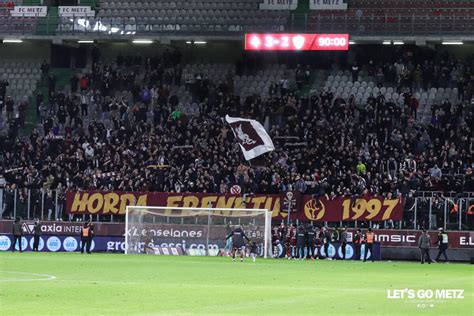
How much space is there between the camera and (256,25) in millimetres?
65750

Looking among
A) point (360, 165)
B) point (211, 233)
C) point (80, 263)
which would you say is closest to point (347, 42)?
point (360, 165)

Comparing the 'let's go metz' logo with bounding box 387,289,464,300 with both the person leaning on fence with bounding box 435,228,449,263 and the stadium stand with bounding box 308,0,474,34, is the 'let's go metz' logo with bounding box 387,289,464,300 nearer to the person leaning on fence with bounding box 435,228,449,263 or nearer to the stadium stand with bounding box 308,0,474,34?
the person leaning on fence with bounding box 435,228,449,263

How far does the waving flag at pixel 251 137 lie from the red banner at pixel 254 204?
3.28m

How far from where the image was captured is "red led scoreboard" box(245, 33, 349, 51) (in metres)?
62.4

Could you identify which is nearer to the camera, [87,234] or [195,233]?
[87,234]

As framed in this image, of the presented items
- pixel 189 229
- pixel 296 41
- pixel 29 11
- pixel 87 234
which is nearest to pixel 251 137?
pixel 296 41

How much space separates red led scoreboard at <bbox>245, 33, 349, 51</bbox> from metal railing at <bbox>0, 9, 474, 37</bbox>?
55.2 inches

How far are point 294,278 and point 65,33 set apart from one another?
35.6m

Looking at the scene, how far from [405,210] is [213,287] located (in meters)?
24.9

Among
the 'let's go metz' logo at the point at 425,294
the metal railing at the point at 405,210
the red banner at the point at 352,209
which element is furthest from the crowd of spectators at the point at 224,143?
the 'let's go metz' logo at the point at 425,294

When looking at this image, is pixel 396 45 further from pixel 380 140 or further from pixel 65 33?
pixel 65 33

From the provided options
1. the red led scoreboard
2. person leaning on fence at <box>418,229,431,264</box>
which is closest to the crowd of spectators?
the red led scoreboard

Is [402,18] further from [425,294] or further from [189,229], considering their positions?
[425,294]

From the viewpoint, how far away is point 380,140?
2327 inches
